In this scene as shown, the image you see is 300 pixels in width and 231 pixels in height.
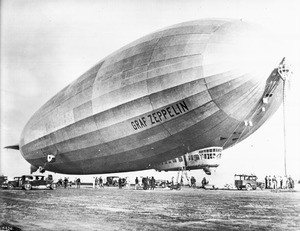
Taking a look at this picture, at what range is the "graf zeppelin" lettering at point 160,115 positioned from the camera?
49.6 ft

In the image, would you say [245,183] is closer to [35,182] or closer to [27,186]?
[35,182]

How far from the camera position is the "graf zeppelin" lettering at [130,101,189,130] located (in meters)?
15.1

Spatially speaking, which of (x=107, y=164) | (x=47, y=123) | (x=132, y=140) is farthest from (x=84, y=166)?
(x=132, y=140)

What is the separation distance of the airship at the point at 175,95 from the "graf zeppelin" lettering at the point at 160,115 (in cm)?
5

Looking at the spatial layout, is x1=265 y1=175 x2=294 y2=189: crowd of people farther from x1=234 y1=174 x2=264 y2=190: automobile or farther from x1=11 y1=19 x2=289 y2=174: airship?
x1=11 y1=19 x2=289 y2=174: airship

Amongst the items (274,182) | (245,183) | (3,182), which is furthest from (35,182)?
(274,182)

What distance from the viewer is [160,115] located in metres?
15.6

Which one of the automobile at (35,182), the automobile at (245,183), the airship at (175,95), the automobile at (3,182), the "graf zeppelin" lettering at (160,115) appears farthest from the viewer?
the automobile at (3,182)

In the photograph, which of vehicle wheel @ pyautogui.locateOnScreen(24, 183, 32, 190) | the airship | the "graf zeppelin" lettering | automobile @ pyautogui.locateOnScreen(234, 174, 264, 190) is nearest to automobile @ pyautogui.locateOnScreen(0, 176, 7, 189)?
vehicle wheel @ pyautogui.locateOnScreen(24, 183, 32, 190)

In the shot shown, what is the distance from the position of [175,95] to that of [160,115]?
1.29m

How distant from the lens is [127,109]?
16.5 metres

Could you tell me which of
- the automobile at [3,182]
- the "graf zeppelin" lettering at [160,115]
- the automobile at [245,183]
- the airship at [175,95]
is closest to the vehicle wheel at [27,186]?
the airship at [175,95]

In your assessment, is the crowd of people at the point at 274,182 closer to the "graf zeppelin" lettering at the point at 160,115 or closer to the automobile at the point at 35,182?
the "graf zeppelin" lettering at the point at 160,115

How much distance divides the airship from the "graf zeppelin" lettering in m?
0.05
